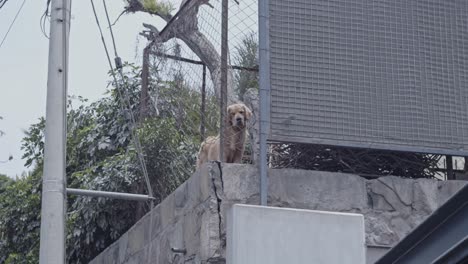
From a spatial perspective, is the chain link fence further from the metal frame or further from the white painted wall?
the white painted wall

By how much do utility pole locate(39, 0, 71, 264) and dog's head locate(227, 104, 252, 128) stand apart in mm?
1572

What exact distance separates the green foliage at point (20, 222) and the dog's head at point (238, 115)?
5287mm

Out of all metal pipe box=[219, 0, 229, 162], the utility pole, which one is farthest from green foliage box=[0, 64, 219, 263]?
the utility pole

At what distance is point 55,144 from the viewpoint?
691 centimetres

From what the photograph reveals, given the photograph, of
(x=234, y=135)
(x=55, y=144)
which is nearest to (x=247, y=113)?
(x=234, y=135)

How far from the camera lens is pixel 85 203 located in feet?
36.8

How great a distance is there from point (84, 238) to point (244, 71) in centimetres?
375

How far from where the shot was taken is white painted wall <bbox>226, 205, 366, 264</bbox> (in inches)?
270

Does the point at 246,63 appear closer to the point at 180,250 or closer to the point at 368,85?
the point at 368,85

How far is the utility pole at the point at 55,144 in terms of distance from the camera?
6.73 metres

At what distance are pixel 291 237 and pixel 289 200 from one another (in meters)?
0.51

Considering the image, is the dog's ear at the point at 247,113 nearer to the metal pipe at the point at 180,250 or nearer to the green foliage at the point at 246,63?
the green foliage at the point at 246,63

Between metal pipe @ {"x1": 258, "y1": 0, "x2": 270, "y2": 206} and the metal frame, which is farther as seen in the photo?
the metal frame

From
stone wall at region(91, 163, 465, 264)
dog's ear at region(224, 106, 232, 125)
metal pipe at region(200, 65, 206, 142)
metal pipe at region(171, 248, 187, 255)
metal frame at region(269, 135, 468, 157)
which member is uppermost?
metal pipe at region(200, 65, 206, 142)
